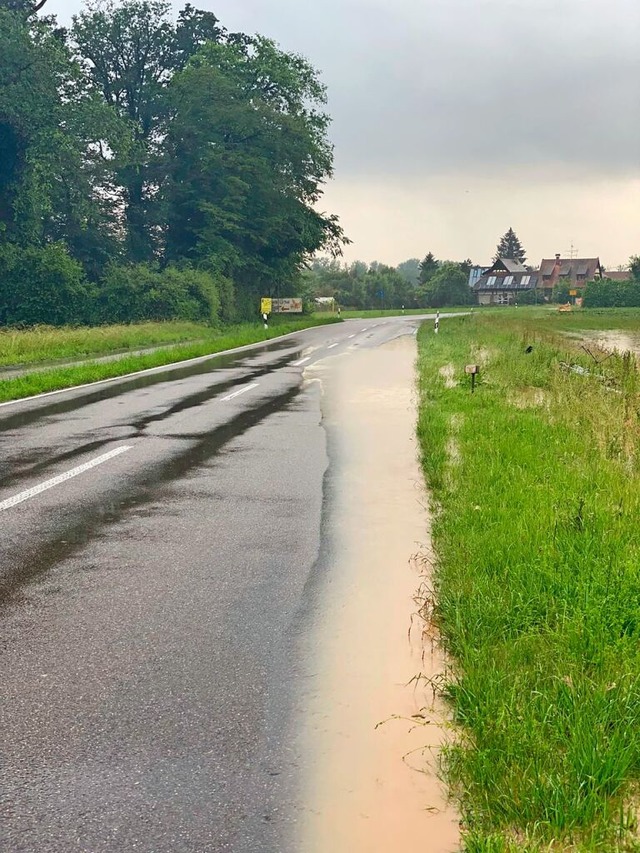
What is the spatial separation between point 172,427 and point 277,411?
2.36 m

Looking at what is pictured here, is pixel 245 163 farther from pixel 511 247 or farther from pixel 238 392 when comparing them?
pixel 511 247

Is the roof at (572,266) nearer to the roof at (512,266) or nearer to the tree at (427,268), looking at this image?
the roof at (512,266)

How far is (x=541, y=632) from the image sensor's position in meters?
3.91

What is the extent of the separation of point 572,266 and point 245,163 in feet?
317

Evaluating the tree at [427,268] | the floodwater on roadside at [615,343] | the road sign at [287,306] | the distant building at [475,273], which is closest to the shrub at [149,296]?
the road sign at [287,306]

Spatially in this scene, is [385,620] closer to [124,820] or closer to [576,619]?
[576,619]

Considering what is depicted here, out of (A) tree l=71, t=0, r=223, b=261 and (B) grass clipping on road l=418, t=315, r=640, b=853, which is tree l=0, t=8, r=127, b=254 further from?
(B) grass clipping on road l=418, t=315, r=640, b=853

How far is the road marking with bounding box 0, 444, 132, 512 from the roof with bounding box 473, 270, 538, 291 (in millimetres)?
122197

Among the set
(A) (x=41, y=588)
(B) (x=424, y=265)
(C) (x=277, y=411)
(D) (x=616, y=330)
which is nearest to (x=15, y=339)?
(C) (x=277, y=411)

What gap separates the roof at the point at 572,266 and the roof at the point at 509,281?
2307 millimetres

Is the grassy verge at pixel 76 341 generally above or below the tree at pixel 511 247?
below

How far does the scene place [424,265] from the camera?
12338cm

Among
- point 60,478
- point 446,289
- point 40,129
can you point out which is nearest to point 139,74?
point 40,129

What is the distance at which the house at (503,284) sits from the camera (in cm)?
12444
